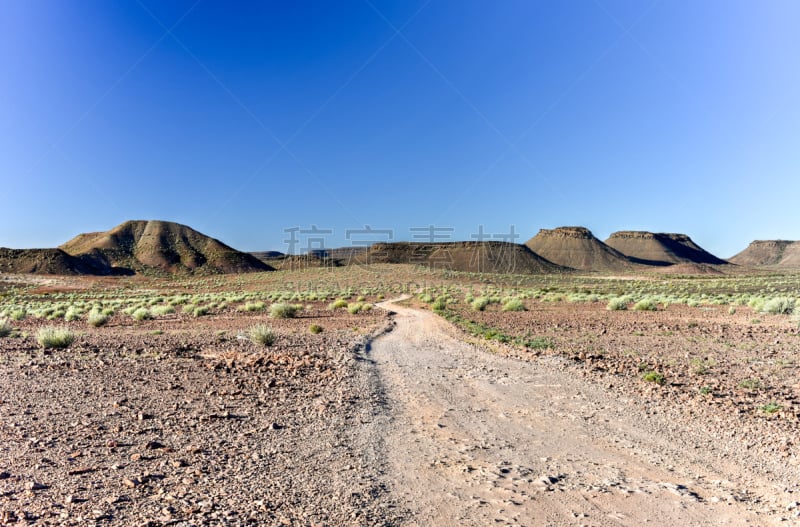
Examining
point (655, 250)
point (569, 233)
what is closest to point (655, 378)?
point (569, 233)

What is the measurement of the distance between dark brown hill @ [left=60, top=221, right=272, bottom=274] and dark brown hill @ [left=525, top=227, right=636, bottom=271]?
91683mm

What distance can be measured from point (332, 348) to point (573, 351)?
20.7 ft

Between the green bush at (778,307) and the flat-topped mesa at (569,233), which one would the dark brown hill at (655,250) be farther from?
the green bush at (778,307)

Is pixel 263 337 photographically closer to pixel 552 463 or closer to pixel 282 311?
pixel 282 311

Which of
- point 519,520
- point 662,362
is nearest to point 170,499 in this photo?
point 519,520

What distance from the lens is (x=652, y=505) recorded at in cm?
427

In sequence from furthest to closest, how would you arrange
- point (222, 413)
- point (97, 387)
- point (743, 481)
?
point (97, 387) → point (222, 413) → point (743, 481)

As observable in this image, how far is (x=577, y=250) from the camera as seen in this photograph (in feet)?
538

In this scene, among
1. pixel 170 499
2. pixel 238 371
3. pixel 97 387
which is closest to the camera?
Answer: pixel 170 499

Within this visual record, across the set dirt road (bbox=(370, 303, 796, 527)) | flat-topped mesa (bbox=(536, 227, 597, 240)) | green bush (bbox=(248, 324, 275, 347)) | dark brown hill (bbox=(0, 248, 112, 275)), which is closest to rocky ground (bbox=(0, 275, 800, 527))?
dirt road (bbox=(370, 303, 796, 527))

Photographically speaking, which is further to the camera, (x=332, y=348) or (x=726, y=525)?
(x=332, y=348)

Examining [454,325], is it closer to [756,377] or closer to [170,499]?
[756,377]

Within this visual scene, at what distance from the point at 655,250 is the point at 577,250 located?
40.3 m

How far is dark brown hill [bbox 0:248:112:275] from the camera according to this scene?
308 feet
